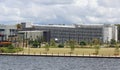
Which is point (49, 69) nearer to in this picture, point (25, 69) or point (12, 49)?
point (25, 69)

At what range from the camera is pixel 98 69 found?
81375 millimetres

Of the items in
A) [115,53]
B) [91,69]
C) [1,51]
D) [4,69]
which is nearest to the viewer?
[4,69]

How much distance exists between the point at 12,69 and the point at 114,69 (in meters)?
19.4

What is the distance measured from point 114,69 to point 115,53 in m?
76.6

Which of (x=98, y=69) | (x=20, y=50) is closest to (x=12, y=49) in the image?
(x=20, y=50)

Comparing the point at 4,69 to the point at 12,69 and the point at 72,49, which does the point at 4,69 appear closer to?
the point at 12,69

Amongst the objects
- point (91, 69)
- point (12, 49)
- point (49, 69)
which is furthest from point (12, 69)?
point (12, 49)

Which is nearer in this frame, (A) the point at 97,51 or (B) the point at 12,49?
(A) the point at 97,51

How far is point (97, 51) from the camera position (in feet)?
521

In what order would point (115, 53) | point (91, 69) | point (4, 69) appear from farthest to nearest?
point (115, 53) < point (91, 69) < point (4, 69)

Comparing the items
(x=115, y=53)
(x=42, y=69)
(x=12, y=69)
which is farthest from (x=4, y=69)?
(x=115, y=53)

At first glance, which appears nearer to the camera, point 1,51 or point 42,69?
point 42,69

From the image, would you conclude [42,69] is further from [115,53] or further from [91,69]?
[115,53]

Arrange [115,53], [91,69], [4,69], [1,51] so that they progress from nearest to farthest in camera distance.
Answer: [4,69]
[91,69]
[115,53]
[1,51]
